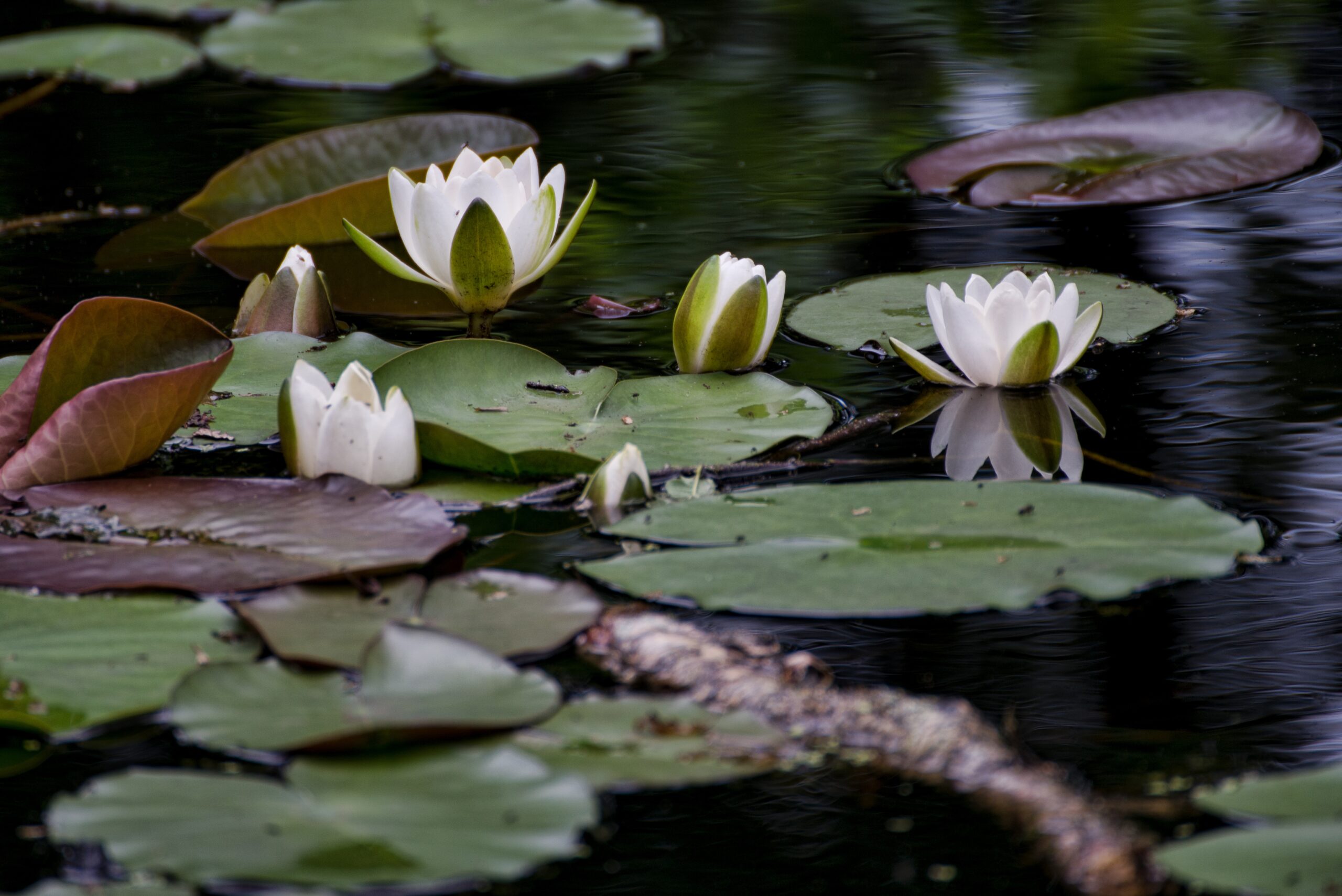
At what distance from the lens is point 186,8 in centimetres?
446

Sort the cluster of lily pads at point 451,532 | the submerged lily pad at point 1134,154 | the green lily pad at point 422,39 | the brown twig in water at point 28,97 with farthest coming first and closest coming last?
the green lily pad at point 422,39
the brown twig in water at point 28,97
the submerged lily pad at point 1134,154
the cluster of lily pads at point 451,532

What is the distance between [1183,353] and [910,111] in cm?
157

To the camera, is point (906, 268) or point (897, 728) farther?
point (906, 268)

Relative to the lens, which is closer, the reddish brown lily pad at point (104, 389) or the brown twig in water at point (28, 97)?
the reddish brown lily pad at point (104, 389)

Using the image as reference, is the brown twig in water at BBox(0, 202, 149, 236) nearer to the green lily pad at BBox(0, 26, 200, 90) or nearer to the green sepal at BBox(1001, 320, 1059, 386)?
the green lily pad at BBox(0, 26, 200, 90)

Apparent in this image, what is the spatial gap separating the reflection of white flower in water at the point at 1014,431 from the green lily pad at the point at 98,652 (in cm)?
84

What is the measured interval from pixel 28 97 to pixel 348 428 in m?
2.87

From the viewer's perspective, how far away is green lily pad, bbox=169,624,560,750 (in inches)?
38.9

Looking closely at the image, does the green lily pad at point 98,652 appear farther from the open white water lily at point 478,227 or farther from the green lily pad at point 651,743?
the open white water lily at point 478,227

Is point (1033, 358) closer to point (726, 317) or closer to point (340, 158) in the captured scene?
point (726, 317)

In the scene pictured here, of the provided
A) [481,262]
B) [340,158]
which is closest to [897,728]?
[481,262]

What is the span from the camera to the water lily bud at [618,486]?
1417 millimetres

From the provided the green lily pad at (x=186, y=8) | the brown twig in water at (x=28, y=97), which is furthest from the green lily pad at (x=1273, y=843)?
the green lily pad at (x=186, y=8)

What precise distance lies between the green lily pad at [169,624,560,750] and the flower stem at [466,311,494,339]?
0.92 m
